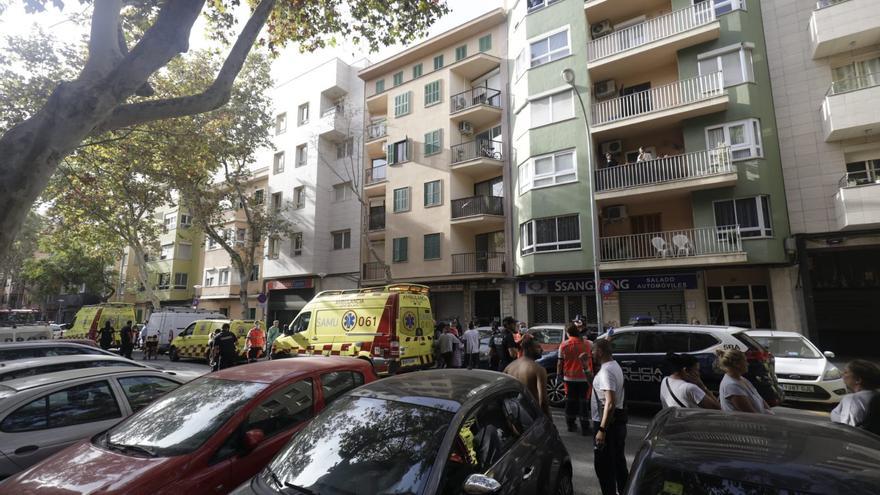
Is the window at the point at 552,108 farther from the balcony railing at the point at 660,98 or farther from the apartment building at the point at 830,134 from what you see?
the apartment building at the point at 830,134

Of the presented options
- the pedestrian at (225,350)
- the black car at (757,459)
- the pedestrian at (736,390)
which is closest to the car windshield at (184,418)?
the black car at (757,459)

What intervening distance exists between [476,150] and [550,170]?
5.11m

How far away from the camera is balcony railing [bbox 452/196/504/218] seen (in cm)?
2125

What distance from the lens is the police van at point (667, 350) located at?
7.28 m

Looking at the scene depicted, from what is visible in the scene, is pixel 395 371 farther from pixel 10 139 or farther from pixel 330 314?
pixel 10 139

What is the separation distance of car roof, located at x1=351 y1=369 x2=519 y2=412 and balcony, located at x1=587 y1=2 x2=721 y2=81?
17517 mm

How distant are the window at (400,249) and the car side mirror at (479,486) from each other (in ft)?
70.6

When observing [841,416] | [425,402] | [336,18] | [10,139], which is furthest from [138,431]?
[336,18]

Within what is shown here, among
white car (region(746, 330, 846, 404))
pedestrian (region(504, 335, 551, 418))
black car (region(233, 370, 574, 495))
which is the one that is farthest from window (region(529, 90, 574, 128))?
black car (region(233, 370, 574, 495))

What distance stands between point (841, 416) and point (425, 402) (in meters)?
3.62

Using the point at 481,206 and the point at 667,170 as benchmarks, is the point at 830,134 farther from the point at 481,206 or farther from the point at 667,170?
the point at 481,206

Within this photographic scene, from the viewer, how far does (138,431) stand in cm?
374

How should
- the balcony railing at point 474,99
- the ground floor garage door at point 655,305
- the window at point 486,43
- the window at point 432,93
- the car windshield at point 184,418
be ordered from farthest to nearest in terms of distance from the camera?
the window at point 432,93 → the window at point 486,43 → the balcony railing at point 474,99 → the ground floor garage door at point 655,305 → the car windshield at point 184,418

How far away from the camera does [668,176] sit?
16109mm
